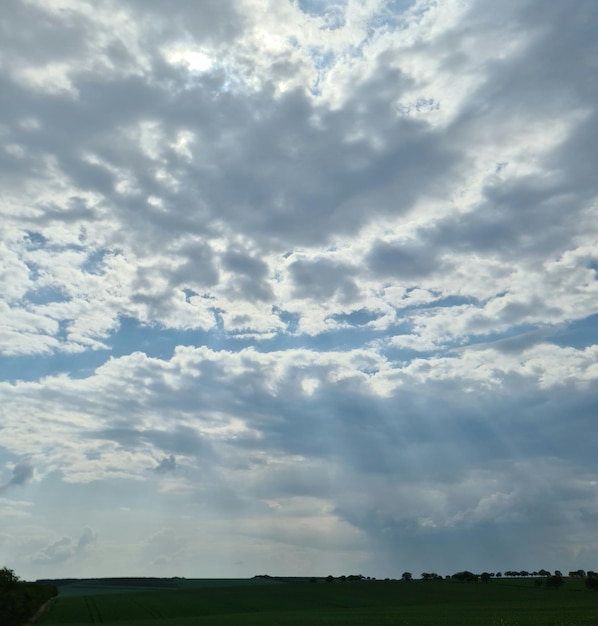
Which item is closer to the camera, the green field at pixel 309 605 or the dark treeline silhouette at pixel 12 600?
the dark treeline silhouette at pixel 12 600

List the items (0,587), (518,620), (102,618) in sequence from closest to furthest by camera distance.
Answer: (518,620) → (0,587) → (102,618)

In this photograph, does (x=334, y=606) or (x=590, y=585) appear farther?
(x=590, y=585)

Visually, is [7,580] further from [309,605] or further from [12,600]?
[309,605]

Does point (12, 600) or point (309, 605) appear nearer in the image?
point (12, 600)

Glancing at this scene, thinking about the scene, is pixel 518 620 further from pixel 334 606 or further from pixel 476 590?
pixel 476 590

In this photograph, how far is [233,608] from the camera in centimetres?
13900

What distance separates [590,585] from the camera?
192m

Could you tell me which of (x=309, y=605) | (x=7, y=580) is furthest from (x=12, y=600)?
(x=309, y=605)

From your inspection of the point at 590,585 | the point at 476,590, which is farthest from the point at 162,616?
the point at 590,585

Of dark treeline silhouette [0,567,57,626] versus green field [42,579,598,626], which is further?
green field [42,579,598,626]

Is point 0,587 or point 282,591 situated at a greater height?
point 282,591

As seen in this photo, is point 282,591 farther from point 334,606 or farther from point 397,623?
point 397,623

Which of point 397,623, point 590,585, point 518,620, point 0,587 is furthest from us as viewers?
point 590,585

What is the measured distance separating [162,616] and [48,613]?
85.1 ft
